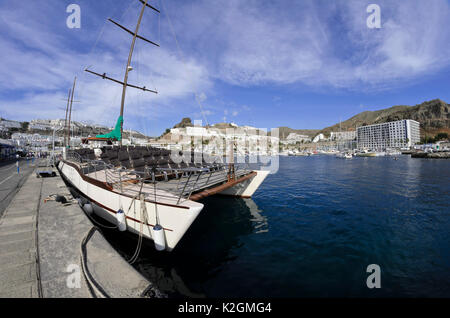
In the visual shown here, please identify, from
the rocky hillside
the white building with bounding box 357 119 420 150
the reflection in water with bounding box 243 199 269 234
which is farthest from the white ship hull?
the rocky hillside

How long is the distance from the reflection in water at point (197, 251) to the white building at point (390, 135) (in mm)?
162563

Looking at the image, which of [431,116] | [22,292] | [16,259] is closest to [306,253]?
[22,292]

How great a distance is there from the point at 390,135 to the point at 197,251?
199268 mm

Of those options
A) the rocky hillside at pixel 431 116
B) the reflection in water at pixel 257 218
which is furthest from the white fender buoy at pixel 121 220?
the rocky hillside at pixel 431 116

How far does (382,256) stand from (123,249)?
7.83 metres

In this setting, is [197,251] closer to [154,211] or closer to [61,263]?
[154,211]

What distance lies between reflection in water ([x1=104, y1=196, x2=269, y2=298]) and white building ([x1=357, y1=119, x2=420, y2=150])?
162563mm

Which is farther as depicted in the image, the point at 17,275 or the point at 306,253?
the point at 306,253

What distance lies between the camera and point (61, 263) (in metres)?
3.77

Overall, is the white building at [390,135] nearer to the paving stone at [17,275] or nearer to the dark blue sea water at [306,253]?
the dark blue sea water at [306,253]

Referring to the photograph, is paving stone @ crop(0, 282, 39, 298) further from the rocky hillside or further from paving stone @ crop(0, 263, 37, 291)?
the rocky hillside

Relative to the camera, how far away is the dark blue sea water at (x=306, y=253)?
427 centimetres
